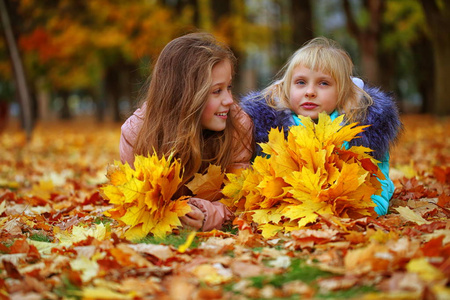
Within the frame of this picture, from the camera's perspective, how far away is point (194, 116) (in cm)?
288

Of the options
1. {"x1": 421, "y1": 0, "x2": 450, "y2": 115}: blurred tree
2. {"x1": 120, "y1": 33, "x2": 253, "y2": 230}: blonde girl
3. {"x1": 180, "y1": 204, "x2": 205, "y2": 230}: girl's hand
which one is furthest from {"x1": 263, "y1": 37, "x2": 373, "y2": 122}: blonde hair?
{"x1": 421, "y1": 0, "x2": 450, "y2": 115}: blurred tree

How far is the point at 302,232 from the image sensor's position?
2297mm

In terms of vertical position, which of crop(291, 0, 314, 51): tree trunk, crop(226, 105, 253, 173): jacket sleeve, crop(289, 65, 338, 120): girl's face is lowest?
crop(226, 105, 253, 173): jacket sleeve

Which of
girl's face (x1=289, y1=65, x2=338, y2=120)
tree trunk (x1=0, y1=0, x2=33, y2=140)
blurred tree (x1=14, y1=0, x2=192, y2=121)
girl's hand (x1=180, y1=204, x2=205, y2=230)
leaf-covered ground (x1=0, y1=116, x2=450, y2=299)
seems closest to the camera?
leaf-covered ground (x1=0, y1=116, x2=450, y2=299)

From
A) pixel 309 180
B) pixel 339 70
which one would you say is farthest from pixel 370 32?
pixel 309 180

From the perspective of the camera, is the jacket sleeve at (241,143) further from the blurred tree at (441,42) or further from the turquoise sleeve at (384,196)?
the blurred tree at (441,42)

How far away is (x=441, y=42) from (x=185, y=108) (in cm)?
1037

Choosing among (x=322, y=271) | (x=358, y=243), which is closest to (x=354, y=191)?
(x=358, y=243)

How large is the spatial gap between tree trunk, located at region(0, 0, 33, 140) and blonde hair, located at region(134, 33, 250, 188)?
757 cm

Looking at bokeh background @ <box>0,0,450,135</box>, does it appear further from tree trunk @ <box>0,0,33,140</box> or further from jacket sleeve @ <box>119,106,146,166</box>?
jacket sleeve @ <box>119,106,146,166</box>

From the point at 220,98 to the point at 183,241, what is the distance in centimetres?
95

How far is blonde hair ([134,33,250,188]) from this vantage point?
2.86 metres

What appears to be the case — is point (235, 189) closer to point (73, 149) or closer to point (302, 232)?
point (302, 232)

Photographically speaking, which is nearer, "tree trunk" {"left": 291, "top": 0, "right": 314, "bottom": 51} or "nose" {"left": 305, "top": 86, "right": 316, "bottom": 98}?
"nose" {"left": 305, "top": 86, "right": 316, "bottom": 98}
